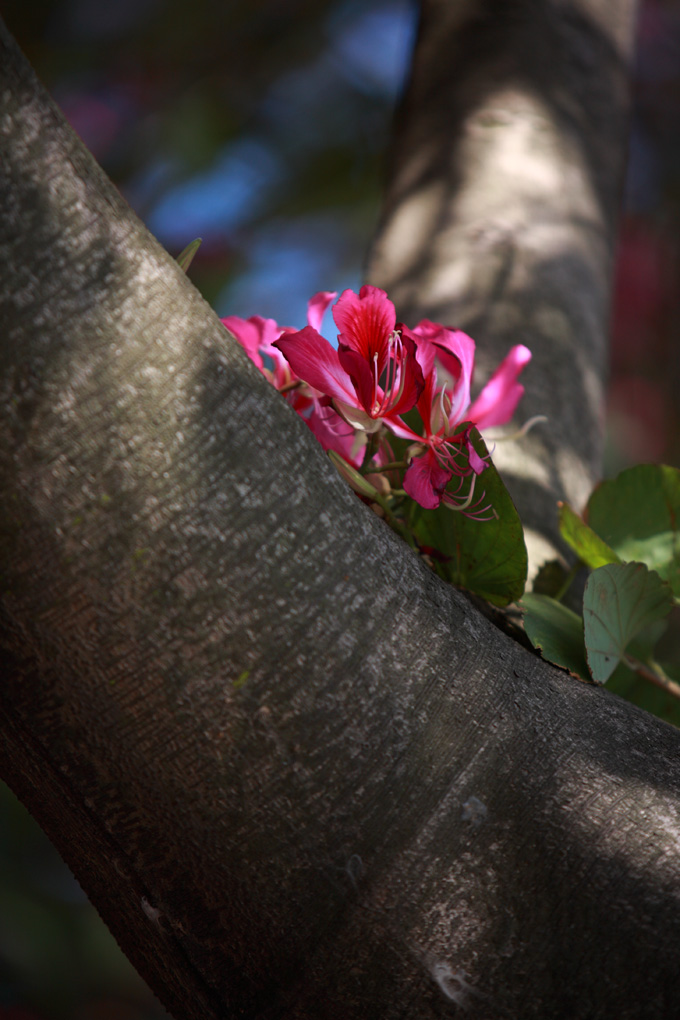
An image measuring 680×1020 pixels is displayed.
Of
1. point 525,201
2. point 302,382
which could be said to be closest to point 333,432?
point 302,382

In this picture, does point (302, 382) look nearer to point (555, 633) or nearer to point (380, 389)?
point (380, 389)

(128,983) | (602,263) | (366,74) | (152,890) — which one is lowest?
(128,983)

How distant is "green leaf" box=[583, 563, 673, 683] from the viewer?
0.52 meters

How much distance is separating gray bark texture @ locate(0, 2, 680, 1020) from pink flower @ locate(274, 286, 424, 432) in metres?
0.05

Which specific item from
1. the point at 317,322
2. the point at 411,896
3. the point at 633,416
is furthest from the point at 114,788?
the point at 633,416

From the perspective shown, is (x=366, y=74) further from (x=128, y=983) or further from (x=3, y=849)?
(x=128, y=983)

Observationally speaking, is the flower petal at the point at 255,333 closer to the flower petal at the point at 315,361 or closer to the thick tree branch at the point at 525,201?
the flower petal at the point at 315,361

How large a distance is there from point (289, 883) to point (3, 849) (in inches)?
95.3

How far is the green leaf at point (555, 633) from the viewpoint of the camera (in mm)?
510

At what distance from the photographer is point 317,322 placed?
0.57m

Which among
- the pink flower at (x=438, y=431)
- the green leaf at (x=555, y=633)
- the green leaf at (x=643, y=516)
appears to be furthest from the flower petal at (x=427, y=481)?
the green leaf at (x=643, y=516)

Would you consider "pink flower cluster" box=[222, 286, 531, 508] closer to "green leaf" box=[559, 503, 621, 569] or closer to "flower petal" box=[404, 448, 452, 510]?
"flower petal" box=[404, 448, 452, 510]

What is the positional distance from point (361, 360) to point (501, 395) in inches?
7.1

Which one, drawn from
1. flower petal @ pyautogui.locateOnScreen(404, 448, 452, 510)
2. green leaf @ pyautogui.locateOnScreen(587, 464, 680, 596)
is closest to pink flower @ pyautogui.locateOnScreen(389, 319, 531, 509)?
flower petal @ pyautogui.locateOnScreen(404, 448, 452, 510)
